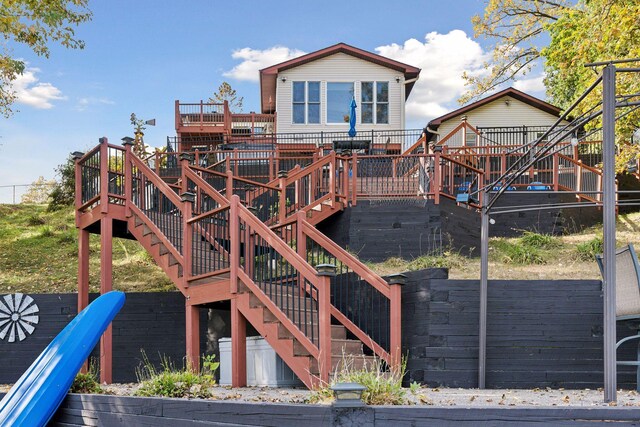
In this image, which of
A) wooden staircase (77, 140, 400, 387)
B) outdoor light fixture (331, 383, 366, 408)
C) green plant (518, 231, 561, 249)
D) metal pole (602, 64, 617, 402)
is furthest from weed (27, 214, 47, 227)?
metal pole (602, 64, 617, 402)

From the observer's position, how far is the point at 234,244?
10.5 metres

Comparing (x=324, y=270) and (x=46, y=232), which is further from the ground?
(x=324, y=270)

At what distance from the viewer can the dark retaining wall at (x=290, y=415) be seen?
196 inches

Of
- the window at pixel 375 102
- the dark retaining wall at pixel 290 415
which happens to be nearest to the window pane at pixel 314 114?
the window at pixel 375 102

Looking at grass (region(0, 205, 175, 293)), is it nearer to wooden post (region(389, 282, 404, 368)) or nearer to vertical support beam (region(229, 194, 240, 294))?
vertical support beam (region(229, 194, 240, 294))

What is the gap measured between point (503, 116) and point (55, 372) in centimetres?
2873

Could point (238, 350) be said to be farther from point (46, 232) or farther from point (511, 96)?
point (511, 96)

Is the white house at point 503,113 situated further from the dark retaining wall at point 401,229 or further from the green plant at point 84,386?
the green plant at point 84,386

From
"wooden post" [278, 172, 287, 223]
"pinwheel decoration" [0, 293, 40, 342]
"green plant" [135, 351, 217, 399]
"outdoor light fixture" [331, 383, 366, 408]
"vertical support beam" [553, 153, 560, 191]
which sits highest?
"vertical support beam" [553, 153, 560, 191]

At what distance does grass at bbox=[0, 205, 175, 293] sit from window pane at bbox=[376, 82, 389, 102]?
1396 cm

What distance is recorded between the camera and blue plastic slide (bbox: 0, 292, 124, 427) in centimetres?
784

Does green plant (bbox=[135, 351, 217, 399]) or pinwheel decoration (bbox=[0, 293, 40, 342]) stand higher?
green plant (bbox=[135, 351, 217, 399])

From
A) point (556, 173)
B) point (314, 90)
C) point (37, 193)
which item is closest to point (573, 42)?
point (556, 173)

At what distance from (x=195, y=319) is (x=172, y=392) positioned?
4.39m
